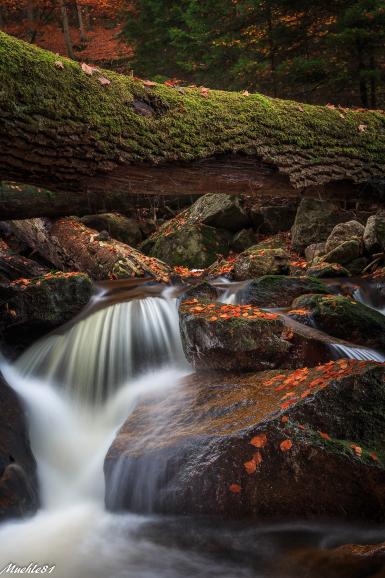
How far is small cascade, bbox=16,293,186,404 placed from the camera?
6465mm

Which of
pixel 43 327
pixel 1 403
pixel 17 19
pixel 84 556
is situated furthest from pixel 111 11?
pixel 84 556

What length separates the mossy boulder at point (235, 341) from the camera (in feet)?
17.3

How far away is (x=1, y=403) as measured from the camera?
204 inches

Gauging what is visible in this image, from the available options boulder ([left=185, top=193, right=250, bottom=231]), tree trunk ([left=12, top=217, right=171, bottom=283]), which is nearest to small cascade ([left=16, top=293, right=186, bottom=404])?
tree trunk ([left=12, top=217, right=171, bottom=283])

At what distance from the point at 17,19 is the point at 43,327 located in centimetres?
2203

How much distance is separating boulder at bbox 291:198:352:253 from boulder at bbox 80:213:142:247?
4.75m

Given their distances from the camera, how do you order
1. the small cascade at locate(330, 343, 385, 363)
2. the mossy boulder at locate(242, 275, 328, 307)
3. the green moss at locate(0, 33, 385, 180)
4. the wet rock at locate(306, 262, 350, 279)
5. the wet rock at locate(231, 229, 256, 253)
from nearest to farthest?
the green moss at locate(0, 33, 385, 180), the small cascade at locate(330, 343, 385, 363), the mossy boulder at locate(242, 275, 328, 307), the wet rock at locate(306, 262, 350, 279), the wet rock at locate(231, 229, 256, 253)

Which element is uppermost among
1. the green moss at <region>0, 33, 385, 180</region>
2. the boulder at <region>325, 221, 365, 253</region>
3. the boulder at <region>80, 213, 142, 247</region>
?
the green moss at <region>0, 33, 385, 180</region>

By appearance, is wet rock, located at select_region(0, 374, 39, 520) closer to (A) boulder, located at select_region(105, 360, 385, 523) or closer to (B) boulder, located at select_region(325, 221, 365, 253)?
(A) boulder, located at select_region(105, 360, 385, 523)

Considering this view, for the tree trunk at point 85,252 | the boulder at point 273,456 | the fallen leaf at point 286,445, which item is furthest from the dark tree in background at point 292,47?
the fallen leaf at point 286,445

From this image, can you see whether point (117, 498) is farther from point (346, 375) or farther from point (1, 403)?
point (346, 375)

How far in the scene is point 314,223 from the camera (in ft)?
39.2

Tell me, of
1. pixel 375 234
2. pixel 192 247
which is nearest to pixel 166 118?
pixel 375 234

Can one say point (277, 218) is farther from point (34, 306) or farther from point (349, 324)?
point (34, 306)
